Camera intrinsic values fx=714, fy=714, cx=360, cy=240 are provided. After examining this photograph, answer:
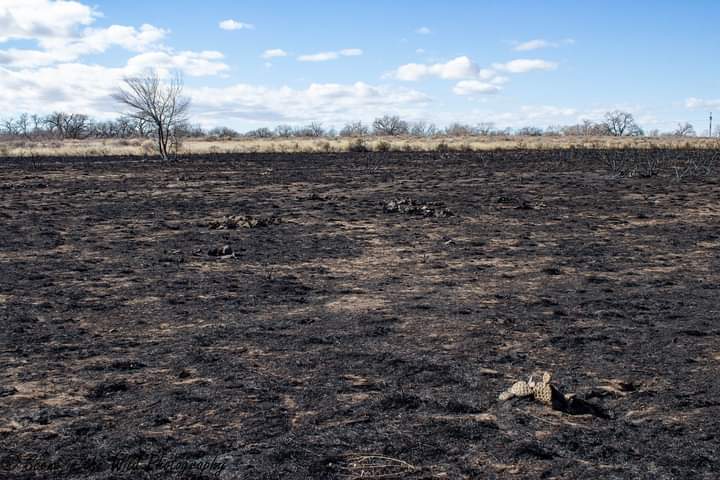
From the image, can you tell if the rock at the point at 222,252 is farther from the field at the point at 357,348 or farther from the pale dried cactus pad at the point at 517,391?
the pale dried cactus pad at the point at 517,391

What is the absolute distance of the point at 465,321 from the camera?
6863 mm

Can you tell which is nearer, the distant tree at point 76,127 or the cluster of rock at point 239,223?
the cluster of rock at point 239,223

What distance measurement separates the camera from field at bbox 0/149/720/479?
4016 millimetres

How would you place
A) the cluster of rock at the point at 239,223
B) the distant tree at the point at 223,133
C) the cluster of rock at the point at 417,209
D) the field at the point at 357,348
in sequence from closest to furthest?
the field at the point at 357,348, the cluster of rock at the point at 239,223, the cluster of rock at the point at 417,209, the distant tree at the point at 223,133

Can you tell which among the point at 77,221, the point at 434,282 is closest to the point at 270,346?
the point at 434,282

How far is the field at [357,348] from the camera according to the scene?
4.02 m

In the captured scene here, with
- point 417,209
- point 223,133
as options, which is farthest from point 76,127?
point 417,209

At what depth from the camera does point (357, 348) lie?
601 centimetres

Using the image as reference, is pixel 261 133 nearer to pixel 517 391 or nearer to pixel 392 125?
pixel 392 125

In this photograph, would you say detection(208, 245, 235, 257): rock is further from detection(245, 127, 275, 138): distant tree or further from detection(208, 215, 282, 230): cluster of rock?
detection(245, 127, 275, 138): distant tree

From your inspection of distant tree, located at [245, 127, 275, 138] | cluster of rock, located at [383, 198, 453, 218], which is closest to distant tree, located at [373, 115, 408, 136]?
distant tree, located at [245, 127, 275, 138]

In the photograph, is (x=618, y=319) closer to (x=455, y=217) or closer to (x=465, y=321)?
(x=465, y=321)

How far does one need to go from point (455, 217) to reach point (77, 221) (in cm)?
811

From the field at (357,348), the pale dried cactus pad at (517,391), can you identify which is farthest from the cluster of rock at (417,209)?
the pale dried cactus pad at (517,391)
